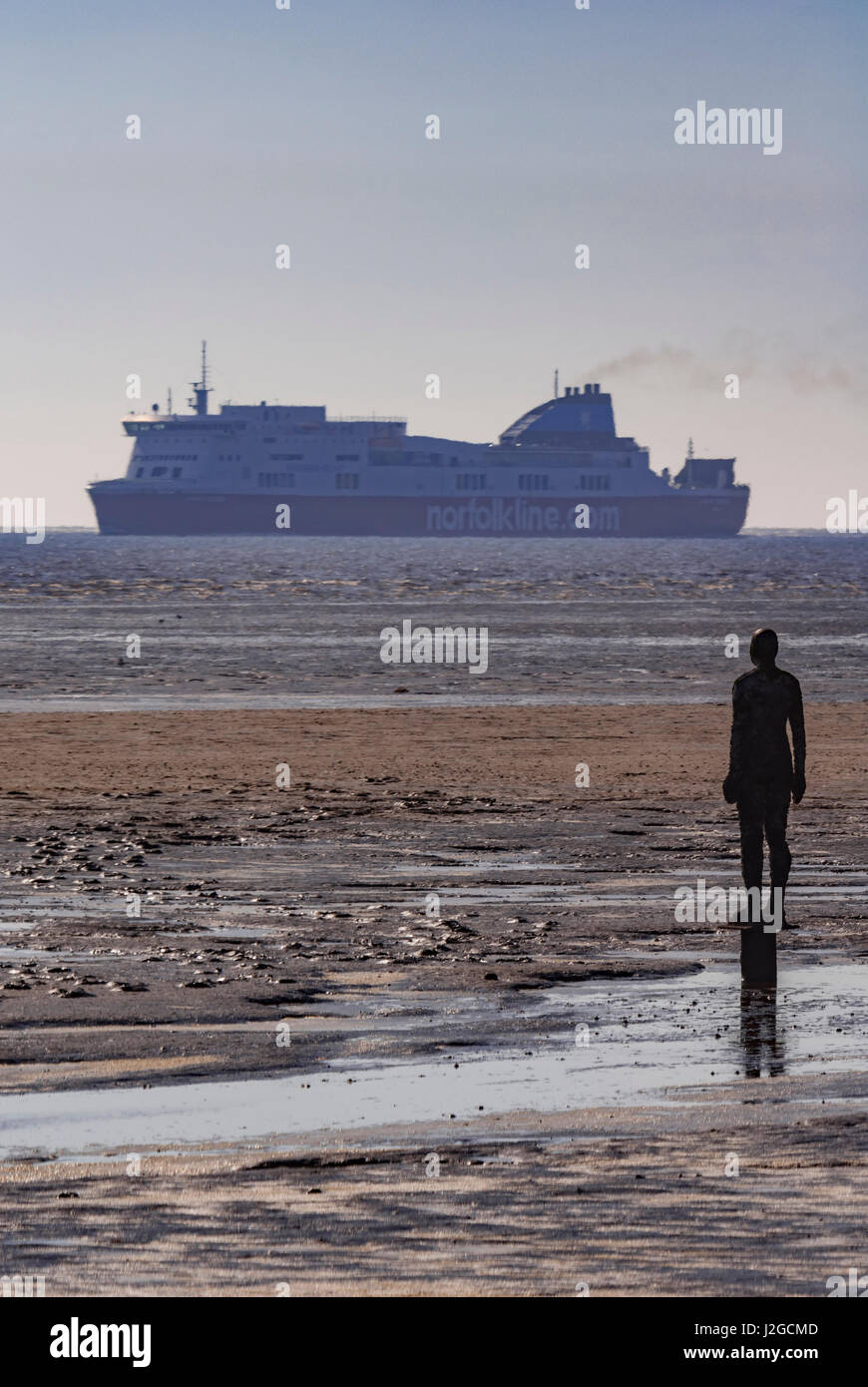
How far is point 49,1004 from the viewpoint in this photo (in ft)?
28.2

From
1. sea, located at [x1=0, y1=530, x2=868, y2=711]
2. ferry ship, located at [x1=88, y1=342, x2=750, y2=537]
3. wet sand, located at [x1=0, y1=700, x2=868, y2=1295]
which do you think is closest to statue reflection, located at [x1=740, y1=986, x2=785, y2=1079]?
wet sand, located at [x1=0, y1=700, x2=868, y2=1295]

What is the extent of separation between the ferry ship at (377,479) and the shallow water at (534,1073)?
16879 cm

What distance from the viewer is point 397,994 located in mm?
9039

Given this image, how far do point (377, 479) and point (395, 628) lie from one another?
13831cm

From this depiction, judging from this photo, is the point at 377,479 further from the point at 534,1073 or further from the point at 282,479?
the point at 534,1073

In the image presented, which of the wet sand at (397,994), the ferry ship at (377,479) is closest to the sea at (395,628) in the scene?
the wet sand at (397,994)

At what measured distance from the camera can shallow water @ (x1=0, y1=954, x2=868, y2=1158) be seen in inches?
268

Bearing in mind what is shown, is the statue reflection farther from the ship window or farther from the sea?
the ship window

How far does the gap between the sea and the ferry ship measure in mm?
94060

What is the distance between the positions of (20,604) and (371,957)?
47476mm

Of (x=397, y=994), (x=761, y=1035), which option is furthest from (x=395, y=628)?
(x=761, y=1035)

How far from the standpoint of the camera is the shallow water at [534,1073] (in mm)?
6801
